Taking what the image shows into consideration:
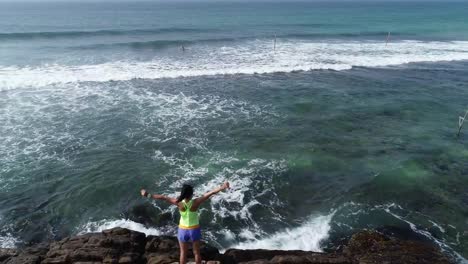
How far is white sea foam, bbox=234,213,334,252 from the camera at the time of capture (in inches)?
437

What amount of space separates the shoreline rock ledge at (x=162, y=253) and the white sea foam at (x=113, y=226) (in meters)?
1.86

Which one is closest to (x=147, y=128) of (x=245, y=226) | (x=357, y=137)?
(x=245, y=226)

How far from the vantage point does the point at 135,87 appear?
27656 millimetres

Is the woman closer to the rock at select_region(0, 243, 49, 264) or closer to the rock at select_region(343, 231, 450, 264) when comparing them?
the rock at select_region(0, 243, 49, 264)

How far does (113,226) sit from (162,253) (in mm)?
3627

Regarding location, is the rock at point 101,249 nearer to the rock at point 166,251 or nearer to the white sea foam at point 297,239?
the rock at point 166,251

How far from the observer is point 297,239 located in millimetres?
11406

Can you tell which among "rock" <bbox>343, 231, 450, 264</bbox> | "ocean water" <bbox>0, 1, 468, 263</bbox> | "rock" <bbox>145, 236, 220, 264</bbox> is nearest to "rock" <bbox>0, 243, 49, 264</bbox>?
"ocean water" <bbox>0, 1, 468, 263</bbox>

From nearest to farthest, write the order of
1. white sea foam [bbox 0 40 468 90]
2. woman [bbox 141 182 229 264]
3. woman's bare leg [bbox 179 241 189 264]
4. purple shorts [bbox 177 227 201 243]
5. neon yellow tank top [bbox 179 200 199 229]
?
1. woman [bbox 141 182 229 264]
2. neon yellow tank top [bbox 179 200 199 229]
3. purple shorts [bbox 177 227 201 243]
4. woman's bare leg [bbox 179 241 189 264]
5. white sea foam [bbox 0 40 468 90]

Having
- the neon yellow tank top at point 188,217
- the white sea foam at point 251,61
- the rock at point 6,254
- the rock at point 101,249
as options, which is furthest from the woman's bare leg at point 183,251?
the white sea foam at point 251,61

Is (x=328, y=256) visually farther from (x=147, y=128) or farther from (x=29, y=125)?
(x=29, y=125)

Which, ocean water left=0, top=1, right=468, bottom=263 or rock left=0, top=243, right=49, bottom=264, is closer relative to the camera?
rock left=0, top=243, right=49, bottom=264

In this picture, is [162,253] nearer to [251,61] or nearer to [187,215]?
[187,215]

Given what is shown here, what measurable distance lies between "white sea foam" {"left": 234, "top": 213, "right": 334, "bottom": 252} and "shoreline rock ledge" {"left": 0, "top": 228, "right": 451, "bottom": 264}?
1.00 metres
